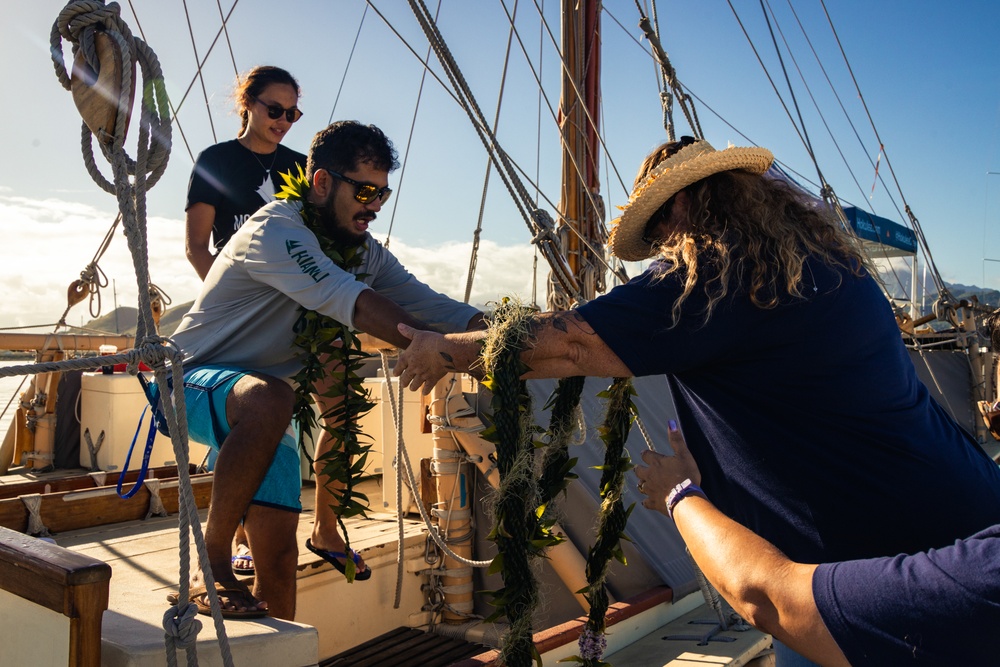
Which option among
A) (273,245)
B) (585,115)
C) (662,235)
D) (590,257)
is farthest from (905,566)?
(585,115)

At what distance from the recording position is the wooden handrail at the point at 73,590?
4.63 ft

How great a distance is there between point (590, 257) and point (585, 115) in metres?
1.10

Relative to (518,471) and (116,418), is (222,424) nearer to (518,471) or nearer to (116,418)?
(518,471)

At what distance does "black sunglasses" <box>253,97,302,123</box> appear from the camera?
331 centimetres

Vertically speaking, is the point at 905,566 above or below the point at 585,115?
below

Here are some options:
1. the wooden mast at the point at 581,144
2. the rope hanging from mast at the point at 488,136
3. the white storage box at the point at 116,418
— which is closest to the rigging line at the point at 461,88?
the rope hanging from mast at the point at 488,136

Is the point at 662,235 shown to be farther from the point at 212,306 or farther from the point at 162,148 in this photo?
the point at 212,306

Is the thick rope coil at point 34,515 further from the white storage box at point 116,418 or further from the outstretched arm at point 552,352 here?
the white storage box at point 116,418

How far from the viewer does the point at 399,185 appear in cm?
679

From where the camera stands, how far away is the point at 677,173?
1.75 m

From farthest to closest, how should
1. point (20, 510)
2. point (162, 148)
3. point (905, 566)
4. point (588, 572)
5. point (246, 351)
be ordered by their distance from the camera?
point (20, 510), point (246, 351), point (588, 572), point (162, 148), point (905, 566)

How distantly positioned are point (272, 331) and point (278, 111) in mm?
1272

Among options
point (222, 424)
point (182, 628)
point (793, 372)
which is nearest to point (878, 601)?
point (793, 372)

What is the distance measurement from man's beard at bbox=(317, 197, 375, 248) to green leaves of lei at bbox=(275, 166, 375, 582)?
18 mm
